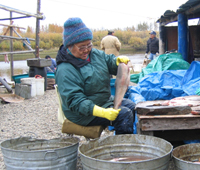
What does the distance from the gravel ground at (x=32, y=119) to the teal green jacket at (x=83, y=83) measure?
2.65 feet

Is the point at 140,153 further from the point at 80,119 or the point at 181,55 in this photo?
the point at 181,55

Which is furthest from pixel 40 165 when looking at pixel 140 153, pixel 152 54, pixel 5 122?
pixel 152 54

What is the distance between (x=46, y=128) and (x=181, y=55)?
4975 mm

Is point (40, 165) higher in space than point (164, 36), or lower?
lower

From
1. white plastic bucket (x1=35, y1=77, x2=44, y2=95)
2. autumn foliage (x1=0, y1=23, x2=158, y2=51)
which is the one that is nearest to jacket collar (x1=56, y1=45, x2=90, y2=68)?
white plastic bucket (x1=35, y1=77, x2=44, y2=95)

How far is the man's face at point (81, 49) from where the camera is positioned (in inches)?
118

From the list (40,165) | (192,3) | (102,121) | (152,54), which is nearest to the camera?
(40,165)

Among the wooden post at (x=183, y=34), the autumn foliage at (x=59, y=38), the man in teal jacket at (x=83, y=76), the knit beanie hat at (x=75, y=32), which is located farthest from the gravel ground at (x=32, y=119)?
the autumn foliage at (x=59, y=38)

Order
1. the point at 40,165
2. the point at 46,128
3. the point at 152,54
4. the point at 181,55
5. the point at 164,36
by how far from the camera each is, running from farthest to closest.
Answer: the point at 152,54 → the point at 164,36 → the point at 181,55 → the point at 46,128 → the point at 40,165

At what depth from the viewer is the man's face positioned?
9.82ft

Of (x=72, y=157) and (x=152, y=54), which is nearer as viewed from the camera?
(x=72, y=157)

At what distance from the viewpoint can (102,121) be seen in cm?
302

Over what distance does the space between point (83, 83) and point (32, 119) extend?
341cm

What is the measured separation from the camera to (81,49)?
3000 millimetres
